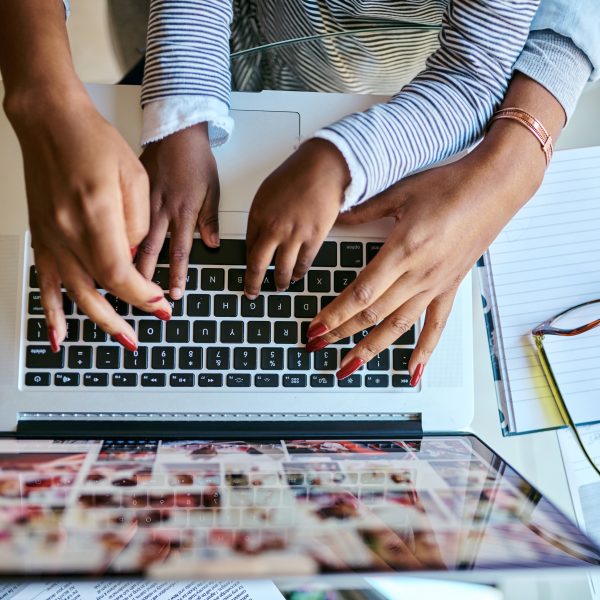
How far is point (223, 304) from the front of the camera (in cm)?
49

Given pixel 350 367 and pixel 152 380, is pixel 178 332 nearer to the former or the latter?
pixel 152 380

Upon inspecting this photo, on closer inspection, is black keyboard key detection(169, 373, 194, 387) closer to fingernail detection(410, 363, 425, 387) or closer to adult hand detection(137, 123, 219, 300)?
adult hand detection(137, 123, 219, 300)

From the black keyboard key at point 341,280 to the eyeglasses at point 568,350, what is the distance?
208 millimetres

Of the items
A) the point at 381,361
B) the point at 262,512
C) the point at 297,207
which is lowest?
the point at 262,512

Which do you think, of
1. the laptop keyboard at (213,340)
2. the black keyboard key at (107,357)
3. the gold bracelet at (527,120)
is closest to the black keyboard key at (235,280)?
the laptop keyboard at (213,340)

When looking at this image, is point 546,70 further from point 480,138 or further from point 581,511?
point 581,511

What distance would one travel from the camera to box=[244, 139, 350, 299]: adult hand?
16.9 inches

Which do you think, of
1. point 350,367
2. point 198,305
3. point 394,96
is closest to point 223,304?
point 198,305

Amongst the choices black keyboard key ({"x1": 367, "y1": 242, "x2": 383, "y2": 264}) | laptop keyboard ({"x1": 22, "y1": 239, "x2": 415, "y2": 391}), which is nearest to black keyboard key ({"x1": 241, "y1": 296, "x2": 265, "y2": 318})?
laptop keyboard ({"x1": 22, "y1": 239, "x2": 415, "y2": 391})

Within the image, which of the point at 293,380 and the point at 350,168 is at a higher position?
the point at 350,168

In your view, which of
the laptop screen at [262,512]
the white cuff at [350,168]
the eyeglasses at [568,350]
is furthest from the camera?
the eyeglasses at [568,350]

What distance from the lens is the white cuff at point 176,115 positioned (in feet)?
1.51

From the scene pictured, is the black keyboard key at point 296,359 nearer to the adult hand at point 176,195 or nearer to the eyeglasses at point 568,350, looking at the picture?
the adult hand at point 176,195

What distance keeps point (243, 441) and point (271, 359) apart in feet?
0.24
